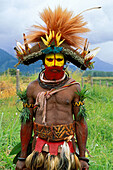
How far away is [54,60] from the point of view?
2.08 m

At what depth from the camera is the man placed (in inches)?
79.5

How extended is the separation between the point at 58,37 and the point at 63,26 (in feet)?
0.53

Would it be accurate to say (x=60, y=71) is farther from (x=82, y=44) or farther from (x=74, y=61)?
(x=82, y=44)

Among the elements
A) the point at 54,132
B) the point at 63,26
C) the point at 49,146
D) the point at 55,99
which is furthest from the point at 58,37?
the point at 49,146

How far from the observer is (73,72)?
7.62m

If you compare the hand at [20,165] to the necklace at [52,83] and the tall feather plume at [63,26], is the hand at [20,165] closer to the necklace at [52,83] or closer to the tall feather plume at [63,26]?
the necklace at [52,83]

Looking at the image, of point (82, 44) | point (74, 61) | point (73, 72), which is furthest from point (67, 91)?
point (73, 72)

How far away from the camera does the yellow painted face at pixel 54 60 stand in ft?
6.81

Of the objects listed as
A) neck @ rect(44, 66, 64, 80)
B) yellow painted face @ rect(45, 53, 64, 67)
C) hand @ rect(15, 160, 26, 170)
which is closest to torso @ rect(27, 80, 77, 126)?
neck @ rect(44, 66, 64, 80)

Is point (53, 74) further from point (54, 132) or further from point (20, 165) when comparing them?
point (20, 165)

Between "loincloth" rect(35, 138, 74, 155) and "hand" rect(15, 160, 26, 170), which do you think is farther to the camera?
"hand" rect(15, 160, 26, 170)

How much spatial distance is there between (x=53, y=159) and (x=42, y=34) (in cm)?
115

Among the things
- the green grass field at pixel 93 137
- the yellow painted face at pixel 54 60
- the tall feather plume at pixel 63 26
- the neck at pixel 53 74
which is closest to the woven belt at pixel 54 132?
the green grass field at pixel 93 137

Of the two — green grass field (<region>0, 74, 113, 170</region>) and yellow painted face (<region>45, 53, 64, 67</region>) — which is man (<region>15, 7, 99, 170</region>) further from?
green grass field (<region>0, 74, 113, 170</region>)
